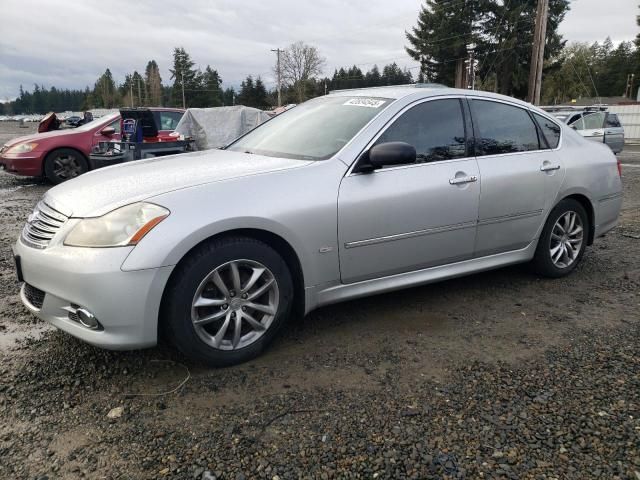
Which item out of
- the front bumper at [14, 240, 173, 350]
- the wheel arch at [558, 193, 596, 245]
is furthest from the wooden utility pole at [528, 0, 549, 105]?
the front bumper at [14, 240, 173, 350]

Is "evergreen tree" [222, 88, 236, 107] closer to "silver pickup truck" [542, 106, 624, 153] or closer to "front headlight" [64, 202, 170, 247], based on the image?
"silver pickup truck" [542, 106, 624, 153]

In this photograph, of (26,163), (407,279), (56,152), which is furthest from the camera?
(56,152)

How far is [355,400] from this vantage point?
259 centimetres

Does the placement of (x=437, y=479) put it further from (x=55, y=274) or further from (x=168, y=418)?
(x=55, y=274)

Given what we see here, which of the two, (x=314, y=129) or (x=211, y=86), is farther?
(x=211, y=86)

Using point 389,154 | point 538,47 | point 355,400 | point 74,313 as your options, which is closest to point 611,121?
point 538,47

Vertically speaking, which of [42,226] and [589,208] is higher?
[42,226]

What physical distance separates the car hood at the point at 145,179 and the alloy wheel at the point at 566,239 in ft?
8.06

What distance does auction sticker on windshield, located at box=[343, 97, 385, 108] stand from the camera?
3.64m

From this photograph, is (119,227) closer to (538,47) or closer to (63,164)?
(63,164)

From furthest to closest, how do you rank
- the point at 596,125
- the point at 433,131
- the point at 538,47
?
the point at 538,47 → the point at 596,125 → the point at 433,131

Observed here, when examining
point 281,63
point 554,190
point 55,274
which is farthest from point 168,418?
point 281,63

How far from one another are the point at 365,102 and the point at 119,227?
201cm

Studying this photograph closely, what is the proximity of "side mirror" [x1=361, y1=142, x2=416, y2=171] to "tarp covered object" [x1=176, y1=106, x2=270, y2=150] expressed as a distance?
308 inches
